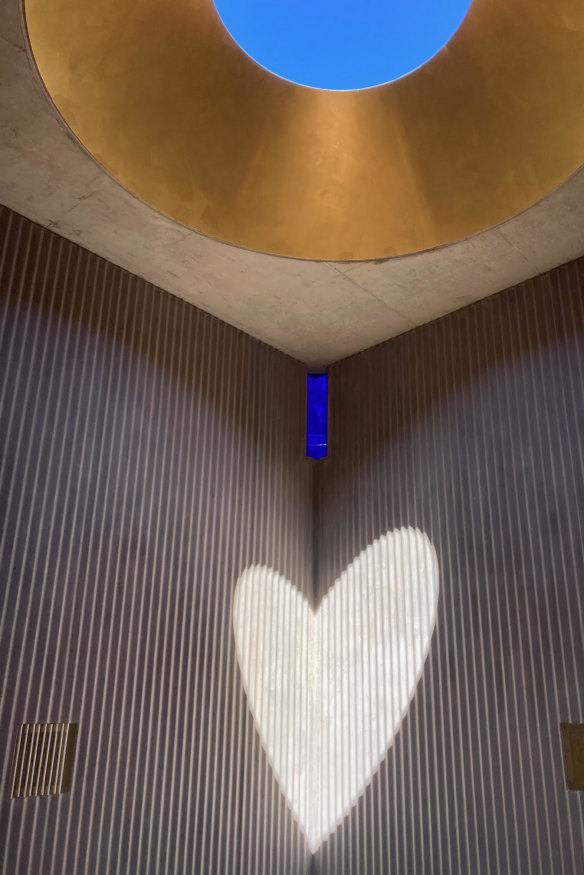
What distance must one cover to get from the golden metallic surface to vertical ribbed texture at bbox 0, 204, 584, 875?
1156 mm

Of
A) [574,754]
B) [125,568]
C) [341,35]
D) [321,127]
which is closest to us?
[574,754]

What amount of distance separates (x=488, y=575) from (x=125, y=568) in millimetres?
3177

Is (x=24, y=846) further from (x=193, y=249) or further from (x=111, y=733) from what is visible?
(x=193, y=249)

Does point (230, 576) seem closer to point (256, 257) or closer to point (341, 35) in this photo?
point (256, 257)

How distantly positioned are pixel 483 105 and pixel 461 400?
2.67 meters

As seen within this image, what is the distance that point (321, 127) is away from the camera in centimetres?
662

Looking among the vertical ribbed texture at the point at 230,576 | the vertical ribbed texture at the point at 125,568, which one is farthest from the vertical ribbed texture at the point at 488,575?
the vertical ribbed texture at the point at 125,568

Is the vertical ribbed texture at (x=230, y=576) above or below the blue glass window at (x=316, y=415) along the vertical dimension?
below

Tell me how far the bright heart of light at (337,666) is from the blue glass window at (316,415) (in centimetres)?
149

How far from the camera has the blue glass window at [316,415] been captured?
8305mm

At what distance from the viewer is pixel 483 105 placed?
6.20 m

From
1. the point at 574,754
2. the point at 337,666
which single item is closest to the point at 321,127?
the point at 337,666

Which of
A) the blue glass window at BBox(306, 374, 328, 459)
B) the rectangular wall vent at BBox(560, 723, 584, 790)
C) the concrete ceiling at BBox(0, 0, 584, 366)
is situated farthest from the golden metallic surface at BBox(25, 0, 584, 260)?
the rectangular wall vent at BBox(560, 723, 584, 790)

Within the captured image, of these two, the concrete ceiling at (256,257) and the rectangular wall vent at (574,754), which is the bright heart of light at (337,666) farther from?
Result: the concrete ceiling at (256,257)
